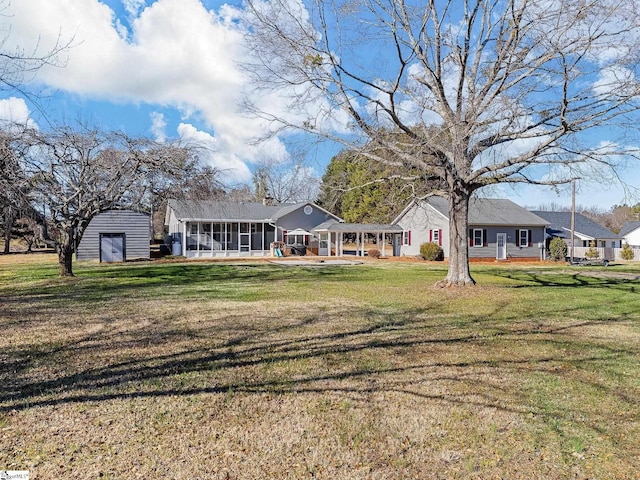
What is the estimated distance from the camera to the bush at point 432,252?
1119 inches

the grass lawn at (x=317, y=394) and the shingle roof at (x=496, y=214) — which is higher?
the shingle roof at (x=496, y=214)

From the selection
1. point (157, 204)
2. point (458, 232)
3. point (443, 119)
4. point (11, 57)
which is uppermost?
point (443, 119)

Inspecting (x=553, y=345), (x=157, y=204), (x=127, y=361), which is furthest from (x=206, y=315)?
(x=157, y=204)

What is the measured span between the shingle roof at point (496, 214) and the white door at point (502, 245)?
37.1 inches

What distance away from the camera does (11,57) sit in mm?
5680

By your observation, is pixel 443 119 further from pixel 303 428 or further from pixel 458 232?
pixel 303 428

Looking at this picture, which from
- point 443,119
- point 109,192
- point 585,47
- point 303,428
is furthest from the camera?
point 109,192

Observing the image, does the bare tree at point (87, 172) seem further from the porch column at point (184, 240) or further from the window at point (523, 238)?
the window at point (523, 238)

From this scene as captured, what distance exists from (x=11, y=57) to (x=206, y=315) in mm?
5006

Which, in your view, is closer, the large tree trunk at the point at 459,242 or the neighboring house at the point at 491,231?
the large tree trunk at the point at 459,242

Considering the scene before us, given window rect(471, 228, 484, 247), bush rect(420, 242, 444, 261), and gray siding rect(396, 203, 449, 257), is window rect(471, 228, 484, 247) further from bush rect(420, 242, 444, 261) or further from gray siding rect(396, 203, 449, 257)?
bush rect(420, 242, 444, 261)

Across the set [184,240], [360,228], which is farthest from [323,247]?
[184,240]

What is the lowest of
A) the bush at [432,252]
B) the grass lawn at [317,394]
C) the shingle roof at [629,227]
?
the grass lawn at [317,394]

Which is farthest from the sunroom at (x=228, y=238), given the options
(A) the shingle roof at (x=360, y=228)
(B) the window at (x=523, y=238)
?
(B) the window at (x=523, y=238)
